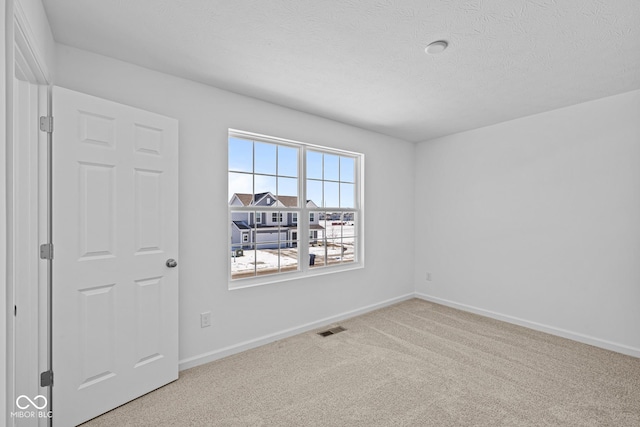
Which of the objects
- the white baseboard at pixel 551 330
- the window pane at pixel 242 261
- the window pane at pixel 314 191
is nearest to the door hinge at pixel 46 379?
the window pane at pixel 242 261

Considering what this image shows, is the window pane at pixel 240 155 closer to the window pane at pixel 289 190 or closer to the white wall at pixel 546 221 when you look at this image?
the window pane at pixel 289 190

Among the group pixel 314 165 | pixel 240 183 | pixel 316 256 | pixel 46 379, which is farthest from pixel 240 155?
pixel 46 379

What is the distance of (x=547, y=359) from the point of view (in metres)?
2.74

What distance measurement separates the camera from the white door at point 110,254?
1854mm

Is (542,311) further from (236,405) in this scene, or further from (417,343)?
(236,405)

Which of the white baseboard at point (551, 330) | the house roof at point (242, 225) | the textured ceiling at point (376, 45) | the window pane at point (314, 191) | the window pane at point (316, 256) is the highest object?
the textured ceiling at point (376, 45)

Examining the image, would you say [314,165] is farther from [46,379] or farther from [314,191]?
[46,379]

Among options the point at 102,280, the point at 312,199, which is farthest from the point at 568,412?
the point at 102,280

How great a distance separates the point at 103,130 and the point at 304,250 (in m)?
2.18

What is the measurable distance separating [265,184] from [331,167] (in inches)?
39.6

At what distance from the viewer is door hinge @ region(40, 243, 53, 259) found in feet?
5.86

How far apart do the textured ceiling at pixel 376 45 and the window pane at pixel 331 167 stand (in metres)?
0.85

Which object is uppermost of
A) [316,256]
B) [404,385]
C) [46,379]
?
[316,256]

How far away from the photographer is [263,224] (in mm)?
3178
